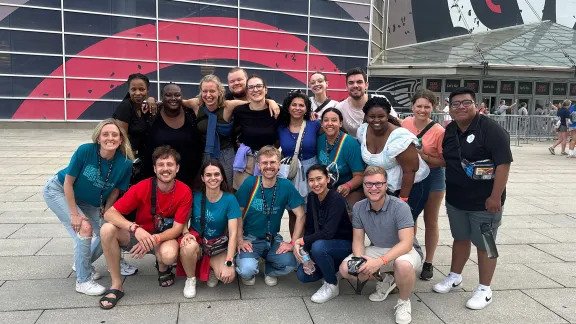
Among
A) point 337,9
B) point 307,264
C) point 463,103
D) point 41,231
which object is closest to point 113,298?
point 307,264

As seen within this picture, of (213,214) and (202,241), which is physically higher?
(213,214)

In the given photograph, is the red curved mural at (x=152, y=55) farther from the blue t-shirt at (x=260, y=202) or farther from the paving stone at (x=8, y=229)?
the blue t-shirt at (x=260, y=202)

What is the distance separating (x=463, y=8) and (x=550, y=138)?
38.6ft

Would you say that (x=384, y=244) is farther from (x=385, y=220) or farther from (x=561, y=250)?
(x=561, y=250)

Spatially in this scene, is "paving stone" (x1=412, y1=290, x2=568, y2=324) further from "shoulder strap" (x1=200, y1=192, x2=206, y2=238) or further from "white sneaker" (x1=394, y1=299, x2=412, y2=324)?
"shoulder strap" (x1=200, y1=192, x2=206, y2=238)

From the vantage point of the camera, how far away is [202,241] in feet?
12.6

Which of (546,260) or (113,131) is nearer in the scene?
(113,131)

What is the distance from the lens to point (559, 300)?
3.66 meters

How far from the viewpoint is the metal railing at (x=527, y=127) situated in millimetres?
16969

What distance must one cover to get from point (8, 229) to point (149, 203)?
2.88m

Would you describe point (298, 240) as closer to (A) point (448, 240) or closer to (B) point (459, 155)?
(B) point (459, 155)

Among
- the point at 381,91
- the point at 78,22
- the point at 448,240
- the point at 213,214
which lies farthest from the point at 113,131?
the point at 381,91

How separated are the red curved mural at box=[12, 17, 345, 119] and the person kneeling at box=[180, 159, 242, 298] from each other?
17205mm

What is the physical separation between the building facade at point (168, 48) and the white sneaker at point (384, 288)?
18.0 metres
